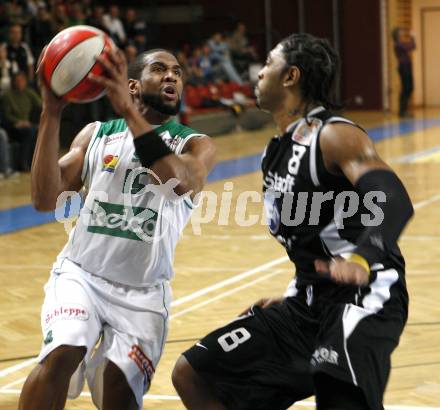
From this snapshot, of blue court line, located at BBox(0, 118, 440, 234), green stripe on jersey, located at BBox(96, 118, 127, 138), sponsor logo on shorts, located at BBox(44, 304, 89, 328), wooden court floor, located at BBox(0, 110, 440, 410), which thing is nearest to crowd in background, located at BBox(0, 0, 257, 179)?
wooden court floor, located at BBox(0, 110, 440, 410)

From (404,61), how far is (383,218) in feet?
69.6

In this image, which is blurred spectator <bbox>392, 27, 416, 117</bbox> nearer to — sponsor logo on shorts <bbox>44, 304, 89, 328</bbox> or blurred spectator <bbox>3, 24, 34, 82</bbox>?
blurred spectator <bbox>3, 24, 34, 82</bbox>

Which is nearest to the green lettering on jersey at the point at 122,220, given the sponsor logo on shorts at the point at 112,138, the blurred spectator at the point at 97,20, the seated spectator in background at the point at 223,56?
the sponsor logo on shorts at the point at 112,138

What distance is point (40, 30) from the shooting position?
1708 cm

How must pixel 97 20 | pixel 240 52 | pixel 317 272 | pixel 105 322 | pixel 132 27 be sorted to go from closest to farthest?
1. pixel 317 272
2. pixel 105 322
3. pixel 97 20
4. pixel 132 27
5. pixel 240 52

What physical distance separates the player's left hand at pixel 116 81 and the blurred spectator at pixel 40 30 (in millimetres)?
13633

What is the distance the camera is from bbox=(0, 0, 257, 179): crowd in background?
1459 cm

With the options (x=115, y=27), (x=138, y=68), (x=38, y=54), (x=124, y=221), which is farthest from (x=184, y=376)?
(x=115, y=27)

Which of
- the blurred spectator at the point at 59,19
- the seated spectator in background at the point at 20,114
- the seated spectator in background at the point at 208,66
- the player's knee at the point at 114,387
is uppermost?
the player's knee at the point at 114,387

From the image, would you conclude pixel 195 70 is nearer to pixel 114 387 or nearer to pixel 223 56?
pixel 223 56

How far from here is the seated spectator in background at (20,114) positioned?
14500 mm

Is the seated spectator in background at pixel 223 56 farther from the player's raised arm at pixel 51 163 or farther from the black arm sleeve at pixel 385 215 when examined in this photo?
the black arm sleeve at pixel 385 215

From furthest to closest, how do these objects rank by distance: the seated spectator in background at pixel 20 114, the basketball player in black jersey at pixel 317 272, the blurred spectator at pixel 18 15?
1. the blurred spectator at pixel 18 15
2. the seated spectator in background at pixel 20 114
3. the basketball player in black jersey at pixel 317 272

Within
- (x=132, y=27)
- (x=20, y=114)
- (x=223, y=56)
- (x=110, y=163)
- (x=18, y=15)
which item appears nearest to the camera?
(x=110, y=163)
